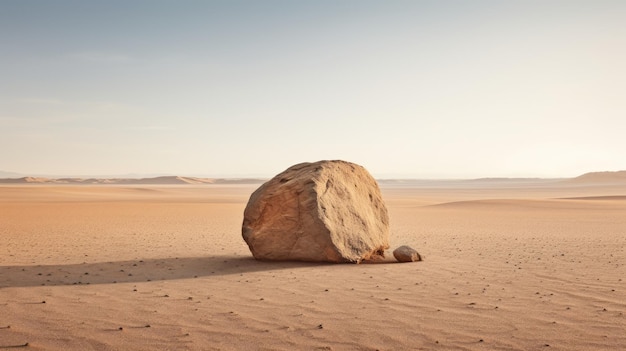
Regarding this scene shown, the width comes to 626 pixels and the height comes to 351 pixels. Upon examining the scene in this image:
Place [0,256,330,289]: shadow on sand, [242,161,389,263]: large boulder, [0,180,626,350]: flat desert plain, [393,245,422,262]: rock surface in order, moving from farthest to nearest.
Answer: [393,245,422,262]: rock surface < [242,161,389,263]: large boulder < [0,256,330,289]: shadow on sand < [0,180,626,350]: flat desert plain

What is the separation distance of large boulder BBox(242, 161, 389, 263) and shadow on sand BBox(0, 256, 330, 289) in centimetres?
35

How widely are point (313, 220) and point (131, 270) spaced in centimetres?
398

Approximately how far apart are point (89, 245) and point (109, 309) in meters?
8.67

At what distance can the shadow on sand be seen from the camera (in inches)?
375

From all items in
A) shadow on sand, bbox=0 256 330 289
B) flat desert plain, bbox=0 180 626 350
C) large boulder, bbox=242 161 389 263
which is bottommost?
shadow on sand, bbox=0 256 330 289

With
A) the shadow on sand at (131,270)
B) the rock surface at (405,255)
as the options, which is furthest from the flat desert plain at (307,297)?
the rock surface at (405,255)

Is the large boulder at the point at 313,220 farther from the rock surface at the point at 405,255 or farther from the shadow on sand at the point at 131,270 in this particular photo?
the rock surface at the point at 405,255

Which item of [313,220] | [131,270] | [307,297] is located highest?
[313,220]

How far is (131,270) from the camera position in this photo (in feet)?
35.5

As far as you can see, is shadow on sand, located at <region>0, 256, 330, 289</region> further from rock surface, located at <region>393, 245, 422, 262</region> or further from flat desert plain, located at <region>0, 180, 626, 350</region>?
rock surface, located at <region>393, 245, 422, 262</region>

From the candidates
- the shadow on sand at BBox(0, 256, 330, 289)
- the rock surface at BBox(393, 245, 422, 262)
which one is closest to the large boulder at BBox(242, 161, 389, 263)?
the shadow on sand at BBox(0, 256, 330, 289)

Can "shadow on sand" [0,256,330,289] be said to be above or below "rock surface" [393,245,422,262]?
below

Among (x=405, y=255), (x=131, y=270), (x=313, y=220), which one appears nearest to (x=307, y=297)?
(x=313, y=220)

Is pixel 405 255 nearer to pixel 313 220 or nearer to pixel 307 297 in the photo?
pixel 313 220
